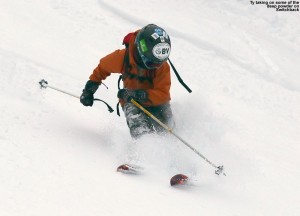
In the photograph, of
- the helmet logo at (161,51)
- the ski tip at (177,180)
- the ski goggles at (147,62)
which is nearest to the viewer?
the ski tip at (177,180)

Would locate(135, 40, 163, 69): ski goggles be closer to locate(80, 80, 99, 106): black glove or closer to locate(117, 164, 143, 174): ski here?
locate(80, 80, 99, 106): black glove

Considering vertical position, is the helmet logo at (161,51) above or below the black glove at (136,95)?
above

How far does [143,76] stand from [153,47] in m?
0.57

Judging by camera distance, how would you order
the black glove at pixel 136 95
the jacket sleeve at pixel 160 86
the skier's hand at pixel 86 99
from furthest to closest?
1. the skier's hand at pixel 86 99
2. the jacket sleeve at pixel 160 86
3. the black glove at pixel 136 95

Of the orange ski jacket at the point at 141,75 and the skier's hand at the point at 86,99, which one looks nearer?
the orange ski jacket at the point at 141,75

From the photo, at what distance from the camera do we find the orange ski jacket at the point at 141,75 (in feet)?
19.6

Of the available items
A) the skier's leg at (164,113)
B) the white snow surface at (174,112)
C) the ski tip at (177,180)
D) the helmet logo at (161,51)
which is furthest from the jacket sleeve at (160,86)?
the ski tip at (177,180)

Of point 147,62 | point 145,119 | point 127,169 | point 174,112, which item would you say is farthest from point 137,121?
point 174,112

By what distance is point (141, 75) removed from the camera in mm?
6055

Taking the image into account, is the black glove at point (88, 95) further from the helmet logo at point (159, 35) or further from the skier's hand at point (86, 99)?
the helmet logo at point (159, 35)

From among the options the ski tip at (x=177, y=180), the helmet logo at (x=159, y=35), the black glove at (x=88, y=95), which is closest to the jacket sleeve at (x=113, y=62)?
the black glove at (x=88, y=95)

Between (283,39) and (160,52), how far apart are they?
6485 millimetres

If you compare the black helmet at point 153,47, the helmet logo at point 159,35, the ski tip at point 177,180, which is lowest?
the ski tip at point 177,180

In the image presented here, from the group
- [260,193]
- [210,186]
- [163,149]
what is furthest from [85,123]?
[260,193]
